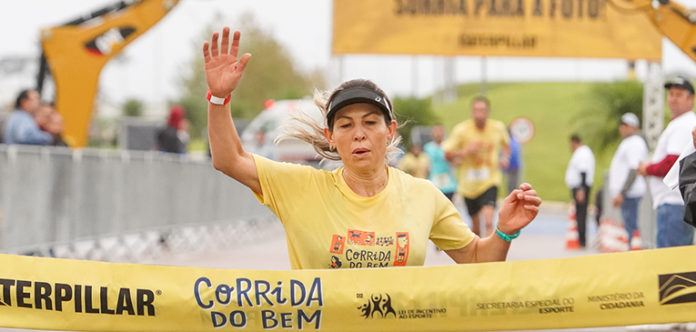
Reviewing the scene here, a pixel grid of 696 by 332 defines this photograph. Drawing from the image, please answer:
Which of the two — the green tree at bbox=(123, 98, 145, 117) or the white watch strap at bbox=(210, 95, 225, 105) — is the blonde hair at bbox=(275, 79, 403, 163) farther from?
the green tree at bbox=(123, 98, 145, 117)

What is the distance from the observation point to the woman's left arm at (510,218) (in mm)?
3936

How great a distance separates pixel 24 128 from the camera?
11.6 m

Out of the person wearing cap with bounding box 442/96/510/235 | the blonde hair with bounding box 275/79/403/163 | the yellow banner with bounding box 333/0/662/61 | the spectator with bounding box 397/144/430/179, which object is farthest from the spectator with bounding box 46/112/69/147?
the spectator with bounding box 397/144/430/179

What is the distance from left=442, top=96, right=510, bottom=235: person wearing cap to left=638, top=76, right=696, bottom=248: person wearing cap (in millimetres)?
4736

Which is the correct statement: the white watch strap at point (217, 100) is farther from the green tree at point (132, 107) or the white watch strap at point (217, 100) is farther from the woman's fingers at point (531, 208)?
the green tree at point (132, 107)

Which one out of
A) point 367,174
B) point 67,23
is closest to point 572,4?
point 67,23

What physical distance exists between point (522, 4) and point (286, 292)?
15.9m

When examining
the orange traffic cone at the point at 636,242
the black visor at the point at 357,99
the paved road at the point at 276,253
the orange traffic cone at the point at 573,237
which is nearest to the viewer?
the black visor at the point at 357,99

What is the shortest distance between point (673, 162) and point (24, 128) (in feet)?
21.8

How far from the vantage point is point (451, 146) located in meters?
13.5

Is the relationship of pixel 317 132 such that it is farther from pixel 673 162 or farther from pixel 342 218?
pixel 673 162

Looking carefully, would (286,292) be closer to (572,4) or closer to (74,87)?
(74,87)

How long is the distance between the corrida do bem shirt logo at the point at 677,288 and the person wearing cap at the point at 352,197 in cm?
51

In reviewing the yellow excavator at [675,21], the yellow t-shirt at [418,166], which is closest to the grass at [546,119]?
the yellow t-shirt at [418,166]
